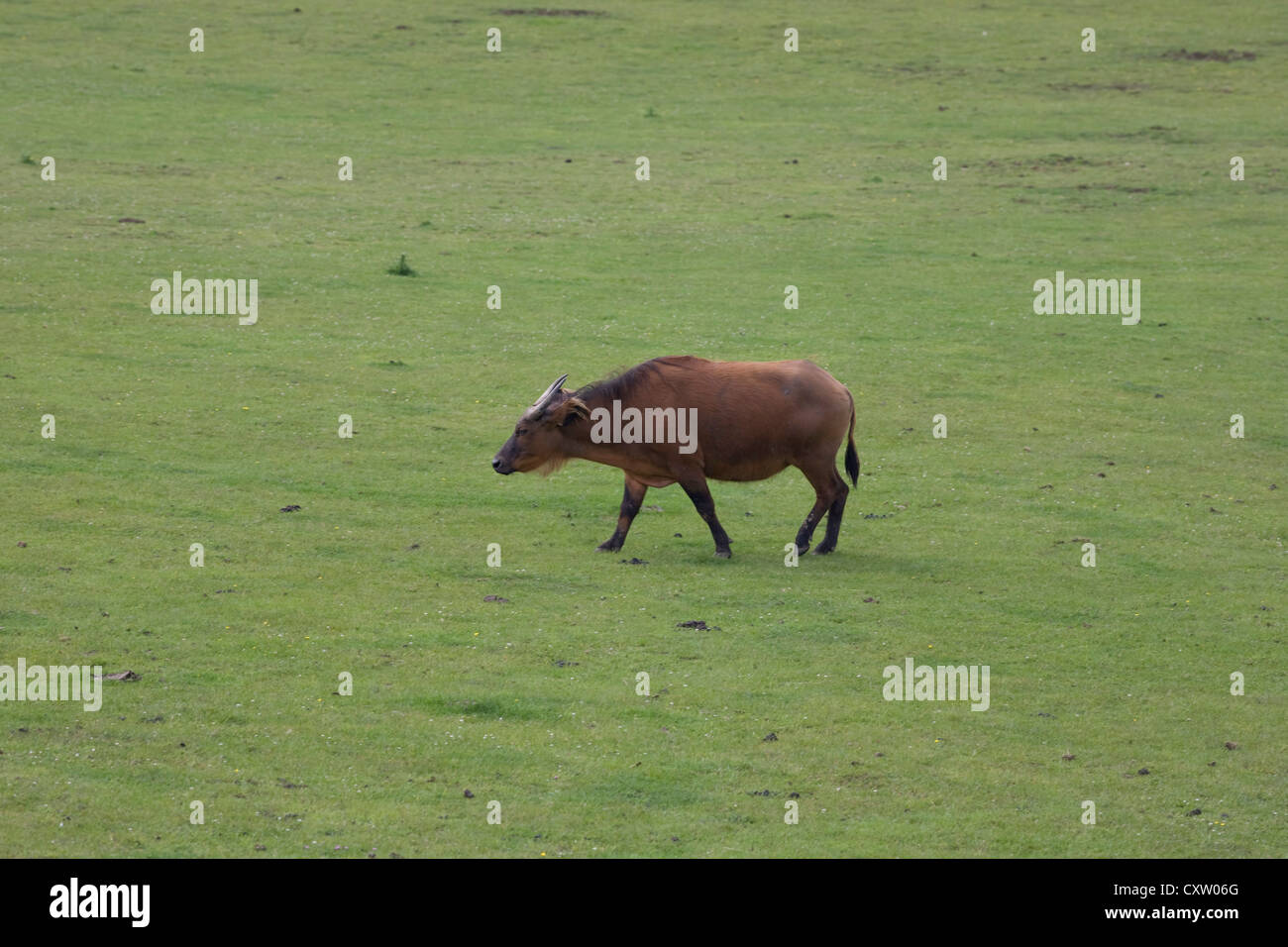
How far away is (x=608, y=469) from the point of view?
22.0 m

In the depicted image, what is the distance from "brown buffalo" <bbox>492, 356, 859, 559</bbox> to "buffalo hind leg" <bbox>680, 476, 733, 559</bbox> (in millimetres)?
16

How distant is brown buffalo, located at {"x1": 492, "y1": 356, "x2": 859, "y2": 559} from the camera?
58.2 ft

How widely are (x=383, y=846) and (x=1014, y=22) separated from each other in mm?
48358

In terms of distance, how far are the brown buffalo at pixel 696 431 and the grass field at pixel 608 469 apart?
2.66ft

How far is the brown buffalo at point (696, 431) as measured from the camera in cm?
1775

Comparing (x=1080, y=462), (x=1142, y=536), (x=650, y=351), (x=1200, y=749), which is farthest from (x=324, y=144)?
(x=1200, y=749)

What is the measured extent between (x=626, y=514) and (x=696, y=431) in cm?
123

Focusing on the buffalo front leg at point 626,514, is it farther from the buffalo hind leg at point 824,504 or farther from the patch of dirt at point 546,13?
the patch of dirt at point 546,13

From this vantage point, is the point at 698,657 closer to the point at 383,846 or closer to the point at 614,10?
the point at 383,846
